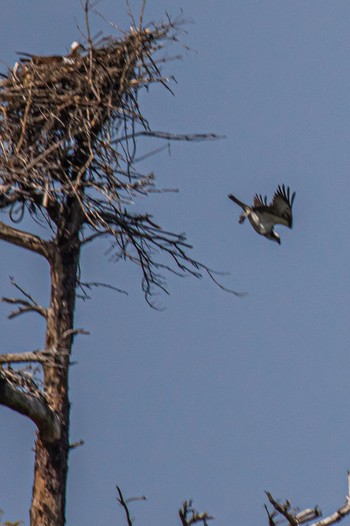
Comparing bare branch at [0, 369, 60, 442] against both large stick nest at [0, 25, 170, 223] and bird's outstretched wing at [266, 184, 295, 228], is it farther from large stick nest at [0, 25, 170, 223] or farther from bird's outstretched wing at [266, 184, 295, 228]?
bird's outstretched wing at [266, 184, 295, 228]

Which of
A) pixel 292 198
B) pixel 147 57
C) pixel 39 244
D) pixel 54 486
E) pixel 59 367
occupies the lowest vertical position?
pixel 54 486

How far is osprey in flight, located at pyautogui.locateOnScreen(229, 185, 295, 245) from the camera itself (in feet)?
39.0

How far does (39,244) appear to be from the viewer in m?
7.84

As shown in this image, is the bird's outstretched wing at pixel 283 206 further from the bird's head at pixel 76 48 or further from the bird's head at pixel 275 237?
the bird's head at pixel 76 48

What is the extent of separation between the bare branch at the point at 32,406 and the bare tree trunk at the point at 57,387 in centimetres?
8

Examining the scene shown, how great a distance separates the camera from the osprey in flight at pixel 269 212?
1190 cm

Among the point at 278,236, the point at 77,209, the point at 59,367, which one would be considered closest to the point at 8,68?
the point at 77,209

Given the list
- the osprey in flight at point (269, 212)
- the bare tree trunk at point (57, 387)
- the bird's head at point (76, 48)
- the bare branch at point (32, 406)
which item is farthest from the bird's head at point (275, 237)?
the bare branch at point (32, 406)

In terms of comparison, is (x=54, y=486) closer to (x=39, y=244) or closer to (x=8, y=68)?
(x=39, y=244)

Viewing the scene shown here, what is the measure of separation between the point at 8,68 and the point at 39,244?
6.50ft

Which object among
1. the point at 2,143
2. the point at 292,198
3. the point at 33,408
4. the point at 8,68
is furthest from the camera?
the point at 292,198

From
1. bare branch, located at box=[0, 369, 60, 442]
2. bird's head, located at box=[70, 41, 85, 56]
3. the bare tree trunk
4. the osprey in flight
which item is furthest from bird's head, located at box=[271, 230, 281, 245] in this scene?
bare branch, located at box=[0, 369, 60, 442]

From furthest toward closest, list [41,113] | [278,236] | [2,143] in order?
1. [278,236]
2. [41,113]
3. [2,143]

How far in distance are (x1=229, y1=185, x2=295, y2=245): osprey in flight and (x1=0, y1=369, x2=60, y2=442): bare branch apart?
5.14m
